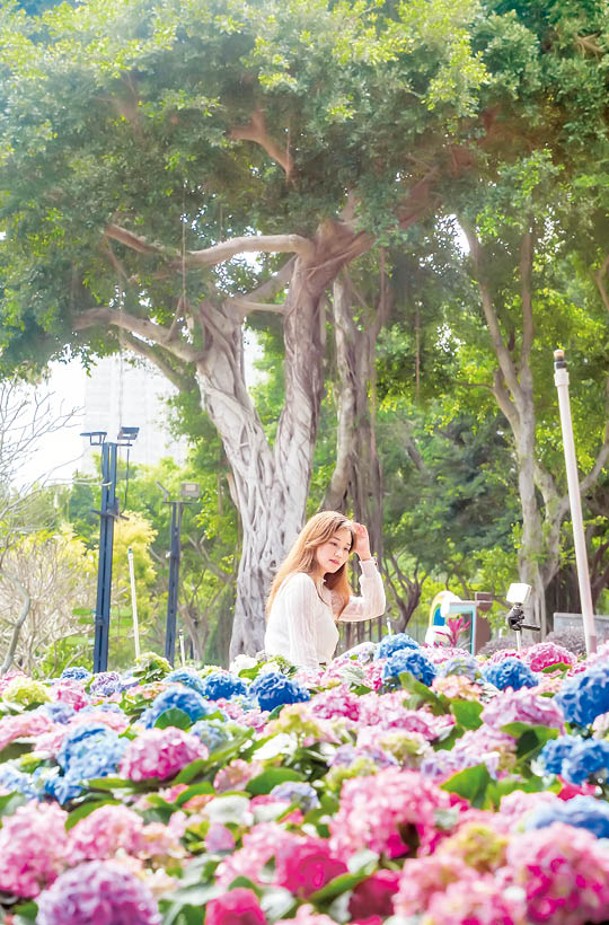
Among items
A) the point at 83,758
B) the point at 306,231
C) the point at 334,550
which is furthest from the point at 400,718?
the point at 306,231

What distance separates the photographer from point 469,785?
0.85 m

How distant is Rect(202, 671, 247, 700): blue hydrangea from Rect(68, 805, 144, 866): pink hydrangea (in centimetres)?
75

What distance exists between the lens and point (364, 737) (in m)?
0.97

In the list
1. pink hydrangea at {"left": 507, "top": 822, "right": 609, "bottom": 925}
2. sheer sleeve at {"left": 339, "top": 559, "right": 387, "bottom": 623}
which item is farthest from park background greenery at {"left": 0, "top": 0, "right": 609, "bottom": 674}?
pink hydrangea at {"left": 507, "top": 822, "right": 609, "bottom": 925}

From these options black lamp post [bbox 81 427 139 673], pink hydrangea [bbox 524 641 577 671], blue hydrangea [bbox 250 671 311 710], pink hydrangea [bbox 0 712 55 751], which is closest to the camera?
pink hydrangea [bbox 0 712 55 751]

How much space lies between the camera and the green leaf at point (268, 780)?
932 millimetres

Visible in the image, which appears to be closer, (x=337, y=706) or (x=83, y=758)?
(x=83, y=758)

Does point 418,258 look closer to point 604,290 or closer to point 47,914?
point 604,290

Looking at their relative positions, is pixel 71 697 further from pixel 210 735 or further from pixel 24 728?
pixel 210 735

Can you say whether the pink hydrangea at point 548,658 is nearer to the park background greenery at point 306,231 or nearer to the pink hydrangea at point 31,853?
the pink hydrangea at point 31,853

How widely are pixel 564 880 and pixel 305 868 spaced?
17 cm

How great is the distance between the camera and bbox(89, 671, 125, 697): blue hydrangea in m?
1.81

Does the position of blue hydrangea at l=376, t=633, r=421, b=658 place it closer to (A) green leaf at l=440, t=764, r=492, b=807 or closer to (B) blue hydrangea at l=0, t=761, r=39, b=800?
(B) blue hydrangea at l=0, t=761, r=39, b=800

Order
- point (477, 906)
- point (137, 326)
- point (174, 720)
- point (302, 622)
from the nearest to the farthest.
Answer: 1. point (477, 906)
2. point (174, 720)
3. point (302, 622)
4. point (137, 326)
